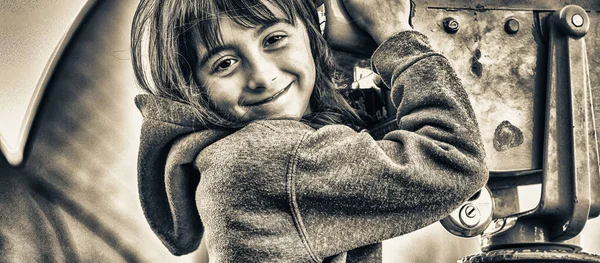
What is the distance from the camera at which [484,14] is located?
1036 millimetres

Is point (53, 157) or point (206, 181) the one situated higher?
point (206, 181)

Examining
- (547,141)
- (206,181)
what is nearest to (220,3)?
(206,181)

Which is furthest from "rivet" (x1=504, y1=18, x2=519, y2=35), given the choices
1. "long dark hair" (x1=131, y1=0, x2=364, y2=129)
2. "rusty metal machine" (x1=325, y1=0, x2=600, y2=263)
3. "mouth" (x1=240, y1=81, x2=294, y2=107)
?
"mouth" (x1=240, y1=81, x2=294, y2=107)

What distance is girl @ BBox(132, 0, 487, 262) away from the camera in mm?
824

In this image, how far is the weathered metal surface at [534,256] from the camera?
3.26 feet

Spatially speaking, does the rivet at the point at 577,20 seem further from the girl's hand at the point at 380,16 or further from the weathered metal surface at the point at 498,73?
the girl's hand at the point at 380,16

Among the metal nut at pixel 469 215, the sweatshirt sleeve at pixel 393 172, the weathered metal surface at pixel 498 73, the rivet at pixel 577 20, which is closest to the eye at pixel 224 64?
the sweatshirt sleeve at pixel 393 172

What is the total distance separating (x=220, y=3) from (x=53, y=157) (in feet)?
1.97

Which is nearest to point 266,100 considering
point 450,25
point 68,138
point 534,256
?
point 450,25

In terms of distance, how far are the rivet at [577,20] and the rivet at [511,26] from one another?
81 mm

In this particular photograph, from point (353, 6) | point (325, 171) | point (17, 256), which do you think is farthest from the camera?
point (17, 256)

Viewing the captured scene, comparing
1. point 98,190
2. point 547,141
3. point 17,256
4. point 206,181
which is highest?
point 547,141

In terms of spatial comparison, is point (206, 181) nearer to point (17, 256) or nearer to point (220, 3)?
point (220, 3)

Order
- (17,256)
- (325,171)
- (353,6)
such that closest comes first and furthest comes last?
(325,171) < (353,6) < (17,256)
